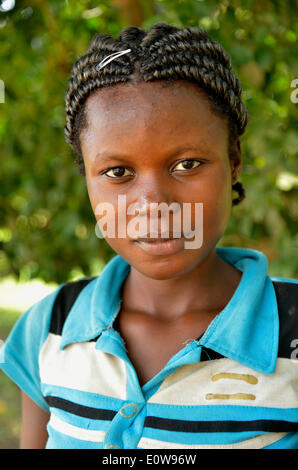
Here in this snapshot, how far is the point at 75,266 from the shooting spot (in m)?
2.75

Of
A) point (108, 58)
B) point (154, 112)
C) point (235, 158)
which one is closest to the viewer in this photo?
point (154, 112)

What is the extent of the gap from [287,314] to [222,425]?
0.29 meters

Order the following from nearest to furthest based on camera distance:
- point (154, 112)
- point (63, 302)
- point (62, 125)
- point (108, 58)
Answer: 1. point (154, 112)
2. point (108, 58)
3. point (63, 302)
4. point (62, 125)

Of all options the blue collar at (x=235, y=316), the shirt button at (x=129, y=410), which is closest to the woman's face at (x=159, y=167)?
the blue collar at (x=235, y=316)

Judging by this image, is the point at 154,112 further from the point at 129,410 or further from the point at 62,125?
the point at 62,125

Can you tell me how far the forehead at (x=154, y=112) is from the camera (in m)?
1.04

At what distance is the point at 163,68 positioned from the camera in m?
1.08

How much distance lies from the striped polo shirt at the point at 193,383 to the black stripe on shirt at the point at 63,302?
2cm

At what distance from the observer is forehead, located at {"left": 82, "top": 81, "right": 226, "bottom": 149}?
1.04 meters

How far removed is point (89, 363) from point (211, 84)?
696 mm

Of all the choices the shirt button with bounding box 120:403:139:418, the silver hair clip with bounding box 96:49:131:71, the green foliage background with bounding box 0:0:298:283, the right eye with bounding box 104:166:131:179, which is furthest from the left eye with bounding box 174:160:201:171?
the green foliage background with bounding box 0:0:298:283

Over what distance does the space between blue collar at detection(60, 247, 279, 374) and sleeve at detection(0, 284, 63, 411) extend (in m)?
0.09

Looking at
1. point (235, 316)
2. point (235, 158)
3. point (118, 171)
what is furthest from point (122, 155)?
point (235, 316)

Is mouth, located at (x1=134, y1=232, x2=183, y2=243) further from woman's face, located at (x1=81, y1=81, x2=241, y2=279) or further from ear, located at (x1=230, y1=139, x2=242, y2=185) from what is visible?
ear, located at (x1=230, y1=139, x2=242, y2=185)
